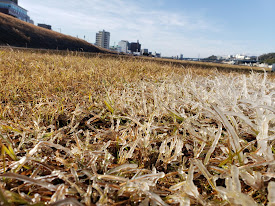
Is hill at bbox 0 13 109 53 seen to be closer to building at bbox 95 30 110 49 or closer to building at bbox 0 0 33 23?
building at bbox 0 0 33 23

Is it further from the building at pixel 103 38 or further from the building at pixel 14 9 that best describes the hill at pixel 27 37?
the building at pixel 103 38

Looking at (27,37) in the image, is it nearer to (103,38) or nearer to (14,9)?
(14,9)

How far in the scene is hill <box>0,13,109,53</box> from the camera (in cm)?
2372

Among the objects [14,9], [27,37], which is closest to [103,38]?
[14,9]

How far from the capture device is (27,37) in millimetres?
25766

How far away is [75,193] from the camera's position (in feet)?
1.88

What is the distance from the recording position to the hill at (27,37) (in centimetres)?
2372

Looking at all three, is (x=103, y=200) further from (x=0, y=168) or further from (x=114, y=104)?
(x=114, y=104)

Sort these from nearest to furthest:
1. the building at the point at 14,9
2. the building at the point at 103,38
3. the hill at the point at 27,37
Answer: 1. the hill at the point at 27,37
2. the building at the point at 14,9
3. the building at the point at 103,38

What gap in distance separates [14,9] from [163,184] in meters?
88.9

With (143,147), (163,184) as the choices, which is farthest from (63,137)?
(163,184)

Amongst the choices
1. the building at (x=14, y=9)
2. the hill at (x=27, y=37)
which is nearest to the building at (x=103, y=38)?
the building at (x=14, y=9)

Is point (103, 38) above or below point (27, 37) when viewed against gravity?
above

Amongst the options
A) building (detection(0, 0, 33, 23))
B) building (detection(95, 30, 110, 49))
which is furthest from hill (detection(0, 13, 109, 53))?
building (detection(95, 30, 110, 49))
